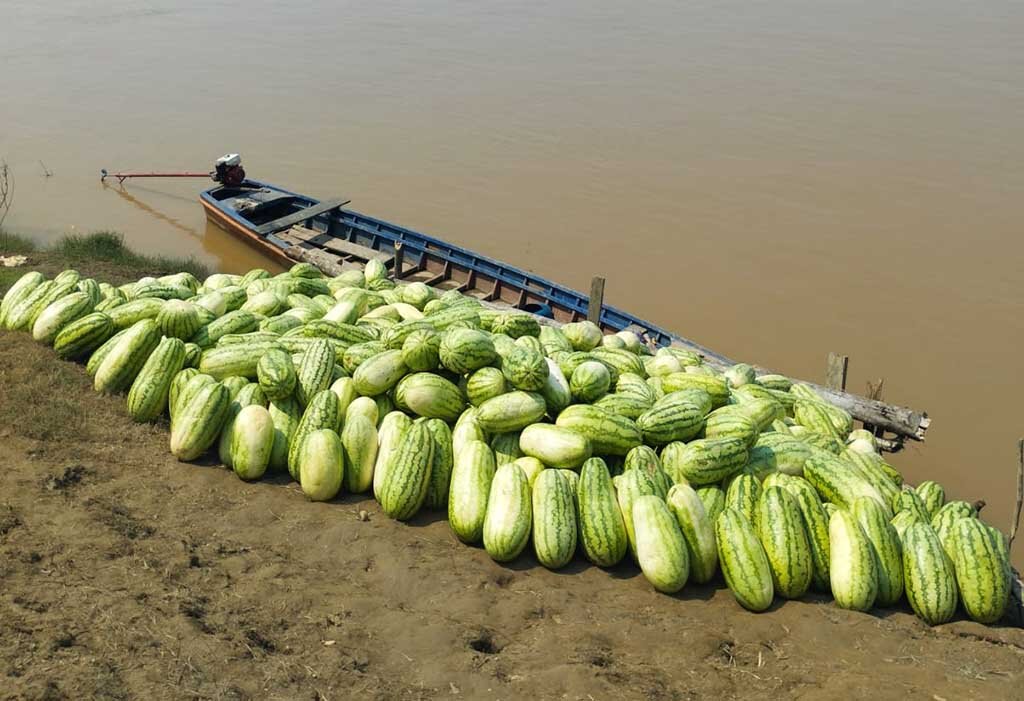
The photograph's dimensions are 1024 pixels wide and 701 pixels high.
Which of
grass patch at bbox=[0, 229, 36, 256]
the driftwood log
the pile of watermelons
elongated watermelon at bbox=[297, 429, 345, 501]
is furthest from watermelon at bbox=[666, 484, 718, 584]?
grass patch at bbox=[0, 229, 36, 256]

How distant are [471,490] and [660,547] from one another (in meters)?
1.28

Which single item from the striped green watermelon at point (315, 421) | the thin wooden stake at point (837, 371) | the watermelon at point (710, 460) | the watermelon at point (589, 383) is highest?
the watermelon at point (589, 383)

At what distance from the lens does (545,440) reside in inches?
237

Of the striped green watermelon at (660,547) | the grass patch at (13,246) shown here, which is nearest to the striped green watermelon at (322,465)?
the striped green watermelon at (660,547)

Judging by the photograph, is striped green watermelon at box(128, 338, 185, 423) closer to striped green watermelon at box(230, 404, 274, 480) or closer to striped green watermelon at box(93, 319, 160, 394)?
striped green watermelon at box(93, 319, 160, 394)

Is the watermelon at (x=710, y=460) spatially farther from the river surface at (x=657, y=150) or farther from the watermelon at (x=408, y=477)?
the river surface at (x=657, y=150)

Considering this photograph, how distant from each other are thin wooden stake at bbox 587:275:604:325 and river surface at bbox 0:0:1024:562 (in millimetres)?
3782

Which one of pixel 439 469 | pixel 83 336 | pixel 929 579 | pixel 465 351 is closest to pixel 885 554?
pixel 929 579

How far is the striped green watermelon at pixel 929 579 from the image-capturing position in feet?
17.7

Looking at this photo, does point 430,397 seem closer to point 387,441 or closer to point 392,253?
point 387,441

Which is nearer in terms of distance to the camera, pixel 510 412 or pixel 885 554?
pixel 885 554

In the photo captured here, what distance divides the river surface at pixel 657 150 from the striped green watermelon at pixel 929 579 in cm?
569

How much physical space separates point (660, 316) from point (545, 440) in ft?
31.3

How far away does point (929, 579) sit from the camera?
5414 millimetres
